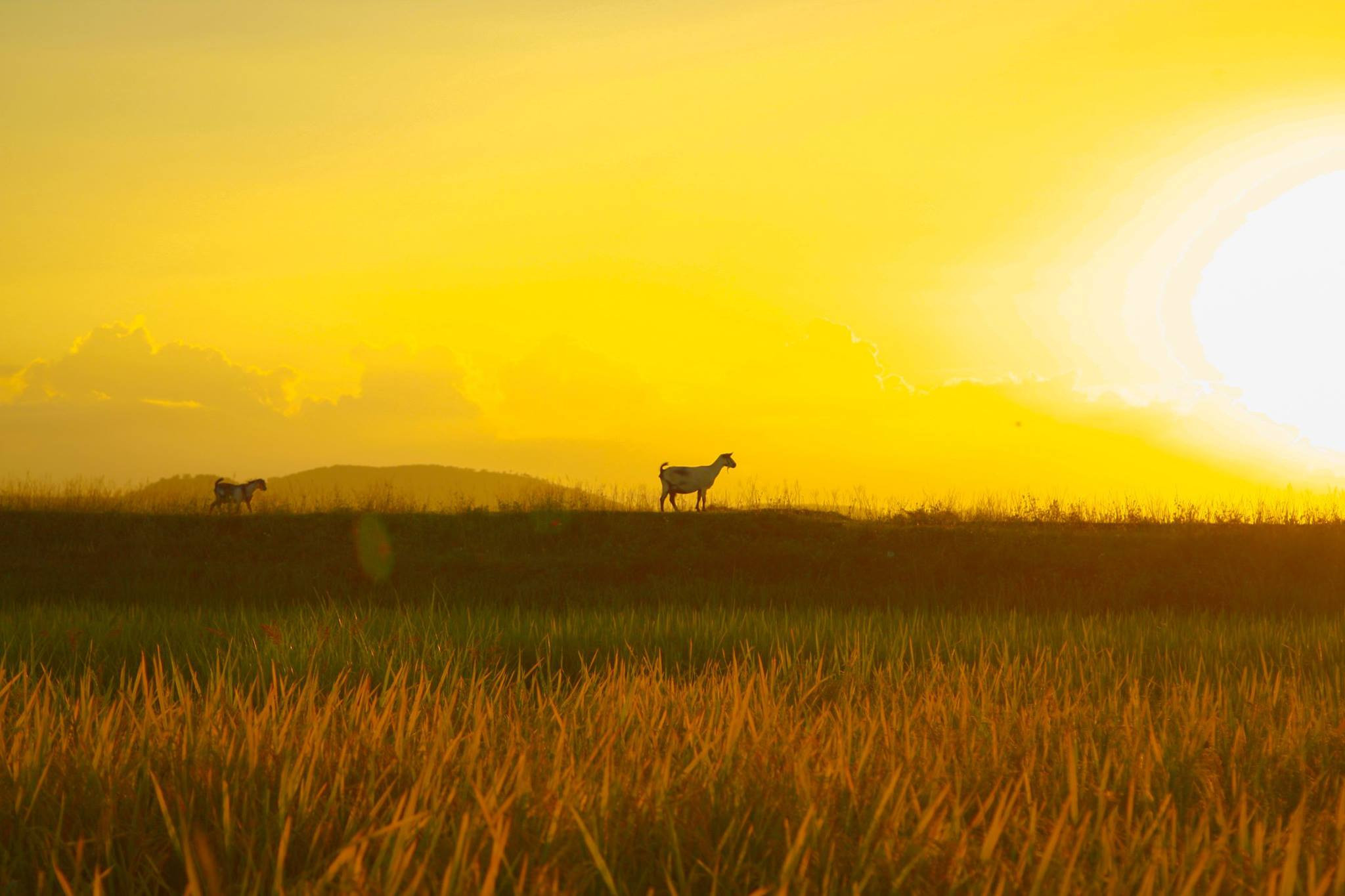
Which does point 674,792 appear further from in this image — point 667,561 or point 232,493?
point 232,493

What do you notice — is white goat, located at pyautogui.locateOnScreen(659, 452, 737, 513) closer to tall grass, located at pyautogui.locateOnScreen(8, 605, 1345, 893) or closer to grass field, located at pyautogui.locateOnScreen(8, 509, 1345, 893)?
grass field, located at pyautogui.locateOnScreen(8, 509, 1345, 893)

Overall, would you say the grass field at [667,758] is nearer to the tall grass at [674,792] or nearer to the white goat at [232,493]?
the tall grass at [674,792]

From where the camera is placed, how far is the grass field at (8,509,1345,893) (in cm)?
315

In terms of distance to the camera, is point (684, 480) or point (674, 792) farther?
point (684, 480)

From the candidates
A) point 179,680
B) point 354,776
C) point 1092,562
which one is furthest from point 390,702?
point 1092,562

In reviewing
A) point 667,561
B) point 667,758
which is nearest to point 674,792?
point 667,758

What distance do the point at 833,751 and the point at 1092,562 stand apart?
1702 cm

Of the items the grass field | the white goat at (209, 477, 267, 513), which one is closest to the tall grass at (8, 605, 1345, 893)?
the grass field

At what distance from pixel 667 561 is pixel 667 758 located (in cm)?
1692

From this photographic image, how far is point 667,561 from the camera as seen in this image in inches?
811

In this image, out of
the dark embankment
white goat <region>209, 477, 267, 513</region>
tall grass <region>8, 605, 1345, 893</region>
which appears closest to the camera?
tall grass <region>8, 605, 1345, 893</region>

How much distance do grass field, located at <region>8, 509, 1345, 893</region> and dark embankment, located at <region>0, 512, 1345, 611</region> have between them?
16.2 ft

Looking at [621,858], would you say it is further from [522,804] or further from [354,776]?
[354,776]

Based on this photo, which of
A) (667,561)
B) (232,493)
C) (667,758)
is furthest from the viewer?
(232,493)
